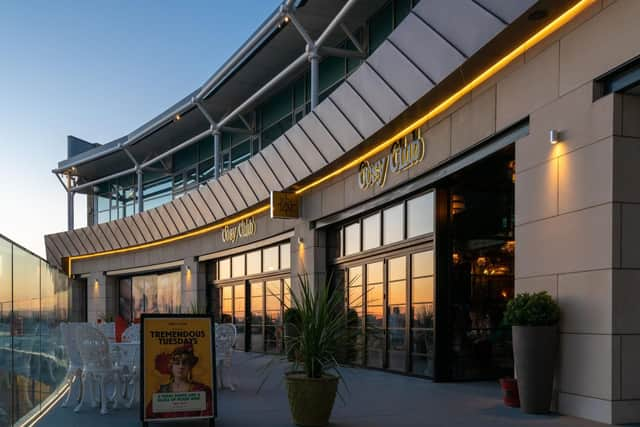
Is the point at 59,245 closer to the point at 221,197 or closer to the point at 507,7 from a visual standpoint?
the point at 221,197

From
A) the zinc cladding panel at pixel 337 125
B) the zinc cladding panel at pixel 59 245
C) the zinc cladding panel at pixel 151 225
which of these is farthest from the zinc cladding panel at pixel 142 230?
the zinc cladding panel at pixel 337 125

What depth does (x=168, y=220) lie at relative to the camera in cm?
2428

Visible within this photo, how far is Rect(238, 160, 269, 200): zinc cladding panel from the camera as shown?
57.1ft

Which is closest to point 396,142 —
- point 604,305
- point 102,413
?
point 604,305

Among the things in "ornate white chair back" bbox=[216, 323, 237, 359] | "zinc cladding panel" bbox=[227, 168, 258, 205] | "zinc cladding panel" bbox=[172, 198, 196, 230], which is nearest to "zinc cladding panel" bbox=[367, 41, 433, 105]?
"ornate white chair back" bbox=[216, 323, 237, 359]

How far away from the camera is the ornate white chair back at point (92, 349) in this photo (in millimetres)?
8211

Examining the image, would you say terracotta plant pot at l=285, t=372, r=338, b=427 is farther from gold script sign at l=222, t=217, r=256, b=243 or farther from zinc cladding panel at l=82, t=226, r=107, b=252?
zinc cladding panel at l=82, t=226, r=107, b=252

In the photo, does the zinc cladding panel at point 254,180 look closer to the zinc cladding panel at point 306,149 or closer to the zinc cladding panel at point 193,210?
the zinc cladding panel at point 306,149

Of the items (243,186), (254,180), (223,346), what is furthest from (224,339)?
(243,186)

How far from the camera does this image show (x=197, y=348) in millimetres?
7148

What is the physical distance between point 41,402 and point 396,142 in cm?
700

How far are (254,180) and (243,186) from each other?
2.73ft

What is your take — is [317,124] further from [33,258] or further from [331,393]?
[331,393]

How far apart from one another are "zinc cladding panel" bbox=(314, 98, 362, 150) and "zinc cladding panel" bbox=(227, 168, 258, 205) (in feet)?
17.0
